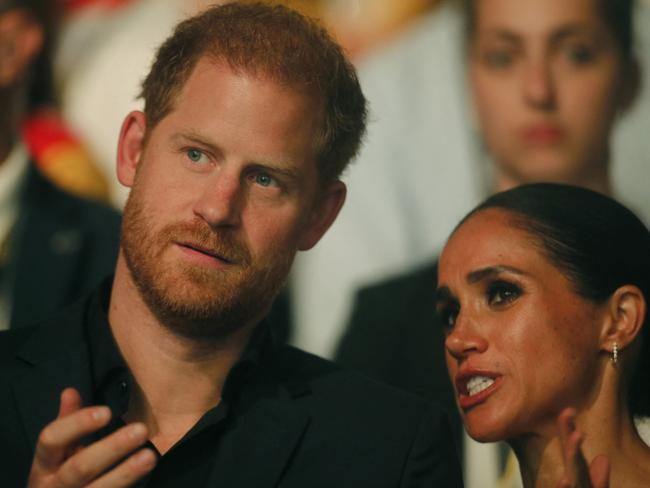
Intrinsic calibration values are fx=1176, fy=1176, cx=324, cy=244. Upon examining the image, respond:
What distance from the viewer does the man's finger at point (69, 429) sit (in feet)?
4.48

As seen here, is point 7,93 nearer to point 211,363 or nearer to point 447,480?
point 211,363

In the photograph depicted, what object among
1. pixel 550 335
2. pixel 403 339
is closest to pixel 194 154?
pixel 550 335

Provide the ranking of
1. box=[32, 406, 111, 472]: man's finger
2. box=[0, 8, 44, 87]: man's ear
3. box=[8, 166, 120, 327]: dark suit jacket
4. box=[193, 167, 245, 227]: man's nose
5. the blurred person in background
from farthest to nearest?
box=[0, 8, 44, 87]: man's ear → the blurred person in background → box=[8, 166, 120, 327]: dark suit jacket → box=[193, 167, 245, 227]: man's nose → box=[32, 406, 111, 472]: man's finger

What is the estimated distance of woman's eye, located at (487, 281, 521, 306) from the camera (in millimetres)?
1828

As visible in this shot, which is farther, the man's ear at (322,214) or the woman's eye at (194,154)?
the man's ear at (322,214)

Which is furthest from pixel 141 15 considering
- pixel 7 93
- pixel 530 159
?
pixel 530 159

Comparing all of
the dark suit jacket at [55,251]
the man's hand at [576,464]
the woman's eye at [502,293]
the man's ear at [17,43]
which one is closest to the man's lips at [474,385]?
the woman's eye at [502,293]

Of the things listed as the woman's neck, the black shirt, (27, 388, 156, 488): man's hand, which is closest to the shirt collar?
the black shirt

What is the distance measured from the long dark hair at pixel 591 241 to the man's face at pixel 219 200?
1.24ft

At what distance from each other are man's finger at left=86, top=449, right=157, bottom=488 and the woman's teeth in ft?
2.08

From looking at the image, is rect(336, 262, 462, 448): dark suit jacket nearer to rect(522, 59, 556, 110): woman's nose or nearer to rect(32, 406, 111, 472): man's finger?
rect(522, 59, 556, 110): woman's nose

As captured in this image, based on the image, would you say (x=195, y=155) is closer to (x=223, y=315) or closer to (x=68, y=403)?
(x=223, y=315)

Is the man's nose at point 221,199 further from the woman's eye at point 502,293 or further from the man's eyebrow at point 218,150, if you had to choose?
the woman's eye at point 502,293

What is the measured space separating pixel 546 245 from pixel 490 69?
93cm
